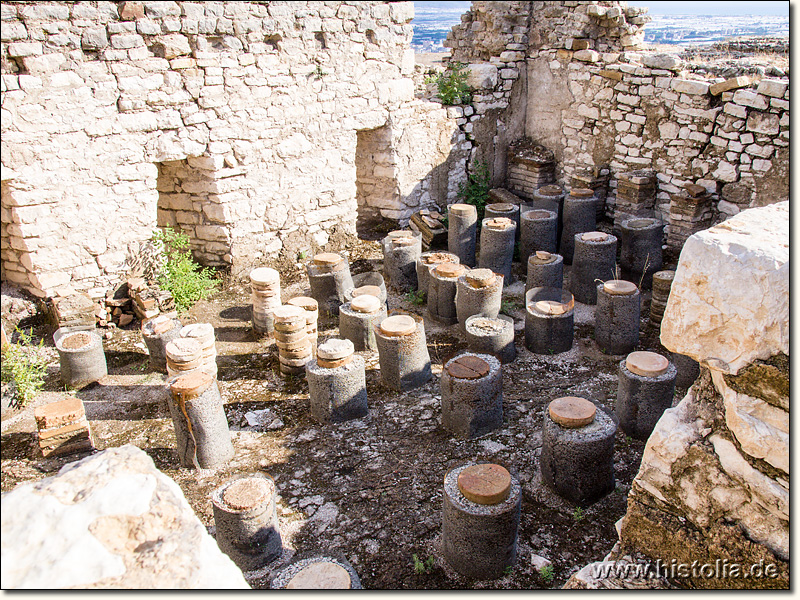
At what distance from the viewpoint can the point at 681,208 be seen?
8195 millimetres

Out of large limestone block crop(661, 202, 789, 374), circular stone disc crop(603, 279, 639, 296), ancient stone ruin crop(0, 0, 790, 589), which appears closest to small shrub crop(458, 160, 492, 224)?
ancient stone ruin crop(0, 0, 790, 589)

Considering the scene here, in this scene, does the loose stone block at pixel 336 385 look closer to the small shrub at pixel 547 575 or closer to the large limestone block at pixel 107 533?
the small shrub at pixel 547 575

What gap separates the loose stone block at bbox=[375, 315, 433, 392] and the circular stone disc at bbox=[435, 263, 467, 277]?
46.8 inches

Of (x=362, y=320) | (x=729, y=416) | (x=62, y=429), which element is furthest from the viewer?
(x=362, y=320)

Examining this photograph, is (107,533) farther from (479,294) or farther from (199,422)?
(479,294)

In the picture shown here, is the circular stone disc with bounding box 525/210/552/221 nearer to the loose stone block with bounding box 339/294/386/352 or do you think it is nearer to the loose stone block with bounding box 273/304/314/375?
the loose stone block with bounding box 339/294/386/352

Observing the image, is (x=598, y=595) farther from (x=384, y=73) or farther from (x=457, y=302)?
(x=384, y=73)

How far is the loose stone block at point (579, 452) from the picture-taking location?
4387 millimetres

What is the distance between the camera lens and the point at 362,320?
253 inches

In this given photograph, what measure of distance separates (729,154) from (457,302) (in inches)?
159

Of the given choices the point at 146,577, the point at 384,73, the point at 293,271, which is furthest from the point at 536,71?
the point at 146,577

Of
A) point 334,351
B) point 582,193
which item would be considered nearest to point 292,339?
point 334,351

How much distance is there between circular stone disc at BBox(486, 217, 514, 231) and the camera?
25.7 feet

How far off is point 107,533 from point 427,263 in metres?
5.91
